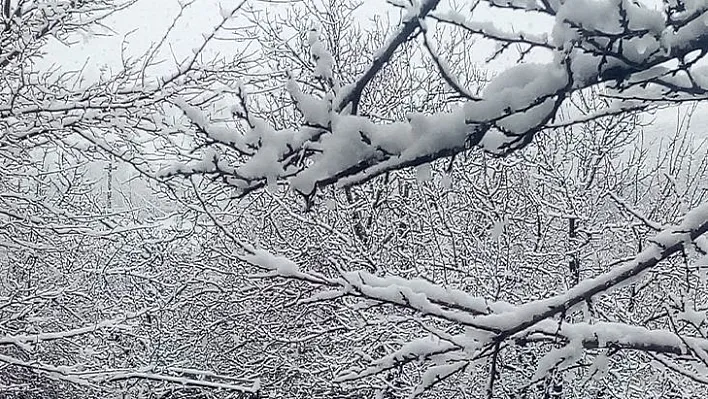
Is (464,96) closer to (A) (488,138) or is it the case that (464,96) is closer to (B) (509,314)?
(A) (488,138)

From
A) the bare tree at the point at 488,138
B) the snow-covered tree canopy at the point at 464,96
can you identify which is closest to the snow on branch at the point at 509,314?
the bare tree at the point at 488,138

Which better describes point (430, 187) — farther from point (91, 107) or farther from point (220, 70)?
point (91, 107)

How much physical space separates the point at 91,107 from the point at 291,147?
3340 millimetres

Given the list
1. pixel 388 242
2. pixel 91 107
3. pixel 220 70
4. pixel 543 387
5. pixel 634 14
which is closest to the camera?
pixel 634 14

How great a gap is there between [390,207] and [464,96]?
7.37 metres

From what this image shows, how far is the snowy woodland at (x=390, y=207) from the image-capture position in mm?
1707

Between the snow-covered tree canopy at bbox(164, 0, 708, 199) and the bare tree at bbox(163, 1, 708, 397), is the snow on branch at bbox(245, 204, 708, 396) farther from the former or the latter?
the snow-covered tree canopy at bbox(164, 0, 708, 199)

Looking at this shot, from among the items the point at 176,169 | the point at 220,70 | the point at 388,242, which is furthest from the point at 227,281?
the point at 176,169

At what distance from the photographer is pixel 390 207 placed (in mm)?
9148

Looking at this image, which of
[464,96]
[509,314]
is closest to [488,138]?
[464,96]

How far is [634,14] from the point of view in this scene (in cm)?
160

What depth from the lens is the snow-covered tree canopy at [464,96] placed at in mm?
1601

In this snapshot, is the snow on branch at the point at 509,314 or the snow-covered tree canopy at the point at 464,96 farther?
the snow on branch at the point at 509,314

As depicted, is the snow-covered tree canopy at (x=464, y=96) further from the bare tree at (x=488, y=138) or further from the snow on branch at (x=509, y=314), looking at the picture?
the snow on branch at (x=509, y=314)
